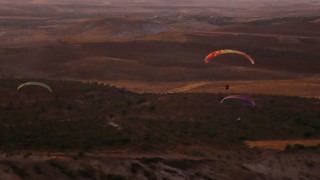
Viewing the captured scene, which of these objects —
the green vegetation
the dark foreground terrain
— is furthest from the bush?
the green vegetation

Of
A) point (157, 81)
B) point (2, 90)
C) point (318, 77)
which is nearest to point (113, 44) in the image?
point (157, 81)

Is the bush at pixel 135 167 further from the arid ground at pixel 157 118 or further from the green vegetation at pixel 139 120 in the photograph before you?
the green vegetation at pixel 139 120

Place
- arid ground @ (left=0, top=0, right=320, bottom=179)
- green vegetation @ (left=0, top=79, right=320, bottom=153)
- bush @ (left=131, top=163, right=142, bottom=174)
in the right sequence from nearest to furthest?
bush @ (left=131, top=163, right=142, bottom=174) → arid ground @ (left=0, top=0, right=320, bottom=179) → green vegetation @ (left=0, top=79, right=320, bottom=153)

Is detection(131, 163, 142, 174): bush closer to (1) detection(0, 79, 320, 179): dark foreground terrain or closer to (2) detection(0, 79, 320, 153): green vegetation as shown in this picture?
(1) detection(0, 79, 320, 179): dark foreground terrain

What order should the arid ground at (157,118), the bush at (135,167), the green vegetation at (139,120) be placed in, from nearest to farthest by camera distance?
1. the bush at (135,167)
2. the arid ground at (157,118)
3. the green vegetation at (139,120)

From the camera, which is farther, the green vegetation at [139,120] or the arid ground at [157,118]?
the green vegetation at [139,120]

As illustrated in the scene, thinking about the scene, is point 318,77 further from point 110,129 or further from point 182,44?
point 110,129

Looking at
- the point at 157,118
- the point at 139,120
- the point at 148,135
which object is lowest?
the point at 148,135

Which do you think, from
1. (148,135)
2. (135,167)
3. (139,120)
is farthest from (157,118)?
(135,167)

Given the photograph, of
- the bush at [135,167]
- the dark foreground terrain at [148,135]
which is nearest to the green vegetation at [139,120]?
the dark foreground terrain at [148,135]

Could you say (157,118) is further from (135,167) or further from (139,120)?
(135,167)
